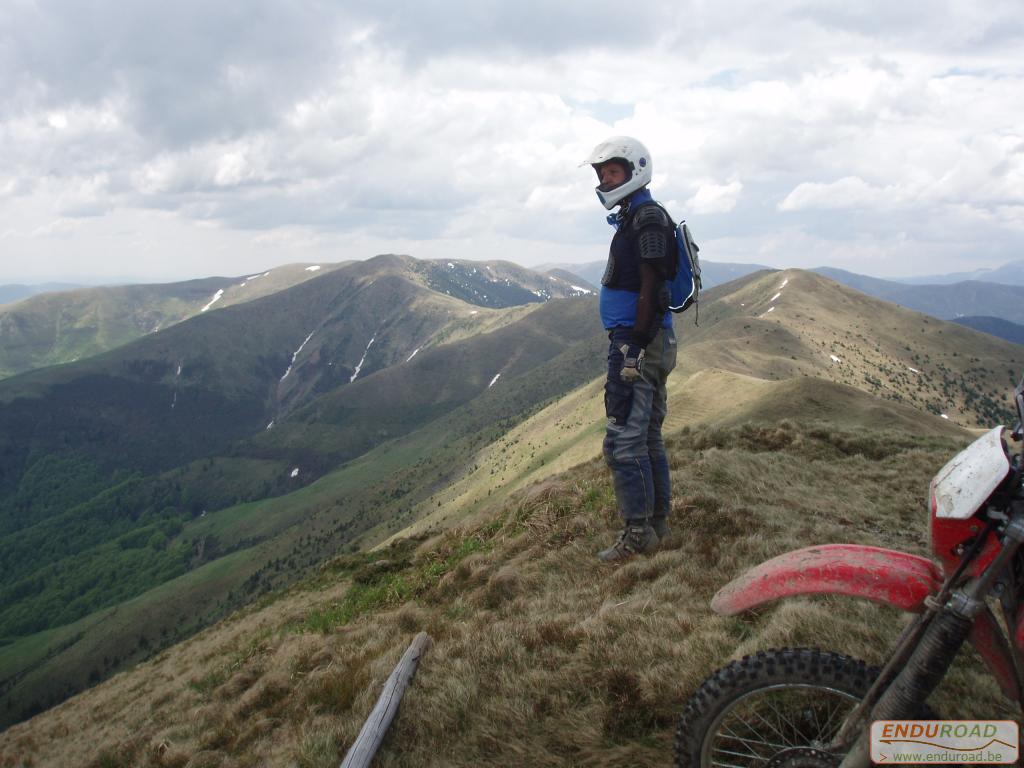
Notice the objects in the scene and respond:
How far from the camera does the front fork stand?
331 cm

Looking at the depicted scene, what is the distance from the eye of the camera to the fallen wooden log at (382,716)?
5.02m

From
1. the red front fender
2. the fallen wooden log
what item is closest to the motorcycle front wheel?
the red front fender

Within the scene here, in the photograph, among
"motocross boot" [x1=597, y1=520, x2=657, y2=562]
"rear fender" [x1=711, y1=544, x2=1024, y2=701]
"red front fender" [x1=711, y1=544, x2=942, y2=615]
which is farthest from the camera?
"motocross boot" [x1=597, y1=520, x2=657, y2=562]

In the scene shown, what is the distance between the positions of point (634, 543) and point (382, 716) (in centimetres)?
457

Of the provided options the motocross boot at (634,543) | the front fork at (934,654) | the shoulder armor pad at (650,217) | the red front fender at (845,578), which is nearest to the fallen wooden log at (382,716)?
the red front fender at (845,578)

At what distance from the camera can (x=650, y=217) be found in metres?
7.64

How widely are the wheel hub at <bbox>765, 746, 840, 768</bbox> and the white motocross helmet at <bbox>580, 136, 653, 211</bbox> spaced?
20.8 ft

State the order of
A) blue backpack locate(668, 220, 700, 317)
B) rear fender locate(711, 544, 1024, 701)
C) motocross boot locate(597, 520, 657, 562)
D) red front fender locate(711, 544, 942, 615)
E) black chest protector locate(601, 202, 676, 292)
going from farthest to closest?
motocross boot locate(597, 520, 657, 562) → blue backpack locate(668, 220, 700, 317) → black chest protector locate(601, 202, 676, 292) → red front fender locate(711, 544, 942, 615) → rear fender locate(711, 544, 1024, 701)

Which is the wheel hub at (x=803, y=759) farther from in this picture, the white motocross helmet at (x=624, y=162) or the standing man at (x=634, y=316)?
the white motocross helmet at (x=624, y=162)

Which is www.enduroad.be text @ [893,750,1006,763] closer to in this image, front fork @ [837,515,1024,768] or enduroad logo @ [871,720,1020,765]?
enduroad logo @ [871,720,1020,765]

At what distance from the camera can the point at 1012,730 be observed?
11.3ft

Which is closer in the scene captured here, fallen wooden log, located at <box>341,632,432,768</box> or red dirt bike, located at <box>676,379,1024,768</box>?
red dirt bike, located at <box>676,379,1024,768</box>

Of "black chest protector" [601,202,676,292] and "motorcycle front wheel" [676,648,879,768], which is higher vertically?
"black chest protector" [601,202,676,292]

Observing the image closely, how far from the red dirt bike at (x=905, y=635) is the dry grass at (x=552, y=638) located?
1246 millimetres
